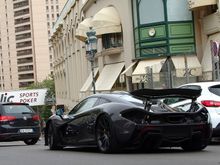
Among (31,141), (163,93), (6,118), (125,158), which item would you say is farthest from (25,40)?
(125,158)

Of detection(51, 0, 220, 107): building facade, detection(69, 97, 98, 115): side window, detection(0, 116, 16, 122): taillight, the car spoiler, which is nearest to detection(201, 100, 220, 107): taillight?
the car spoiler

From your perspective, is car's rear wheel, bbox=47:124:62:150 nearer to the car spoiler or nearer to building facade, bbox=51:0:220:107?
the car spoiler

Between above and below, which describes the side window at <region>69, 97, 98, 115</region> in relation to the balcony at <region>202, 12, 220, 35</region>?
below

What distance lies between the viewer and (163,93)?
11.0 meters

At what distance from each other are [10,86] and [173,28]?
141883 mm

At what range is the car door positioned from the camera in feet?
39.7

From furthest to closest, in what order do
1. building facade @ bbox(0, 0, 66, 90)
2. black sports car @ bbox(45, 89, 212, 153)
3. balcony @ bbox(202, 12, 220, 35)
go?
building facade @ bbox(0, 0, 66, 90)
balcony @ bbox(202, 12, 220, 35)
black sports car @ bbox(45, 89, 212, 153)

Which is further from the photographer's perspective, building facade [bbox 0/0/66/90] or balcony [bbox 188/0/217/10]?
building facade [bbox 0/0/66/90]

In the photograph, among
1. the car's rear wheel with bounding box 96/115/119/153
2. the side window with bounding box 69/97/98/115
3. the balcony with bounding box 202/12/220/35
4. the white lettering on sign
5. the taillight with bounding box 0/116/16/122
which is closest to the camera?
the car's rear wheel with bounding box 96/115/119/153

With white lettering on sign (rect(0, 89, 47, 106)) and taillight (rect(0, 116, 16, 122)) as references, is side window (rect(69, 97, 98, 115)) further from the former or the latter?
white lettering on sign (rect(0, 89, 47, 106))

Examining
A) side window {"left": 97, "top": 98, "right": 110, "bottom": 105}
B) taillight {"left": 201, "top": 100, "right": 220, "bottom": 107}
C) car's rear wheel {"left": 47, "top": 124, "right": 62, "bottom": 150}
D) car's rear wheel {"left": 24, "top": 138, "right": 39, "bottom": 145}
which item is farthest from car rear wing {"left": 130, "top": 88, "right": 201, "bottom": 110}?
car's rear wheel {"left": 24, "top": 138, "right": 39, "bottom": 145}

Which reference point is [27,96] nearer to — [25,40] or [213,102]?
[213,102]

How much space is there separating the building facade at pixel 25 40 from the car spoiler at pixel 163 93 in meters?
149

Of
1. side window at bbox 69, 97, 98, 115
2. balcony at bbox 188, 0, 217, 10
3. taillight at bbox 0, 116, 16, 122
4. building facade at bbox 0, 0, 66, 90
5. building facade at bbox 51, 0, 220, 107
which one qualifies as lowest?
taillight at bbox 0, 116, 16, 122
